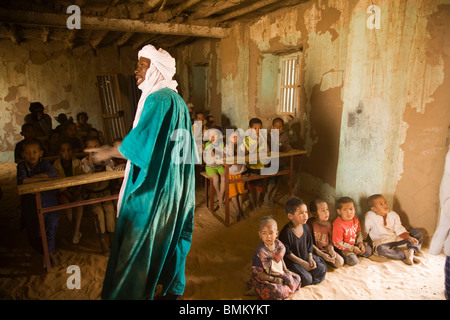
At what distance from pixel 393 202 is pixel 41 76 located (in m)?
9.91

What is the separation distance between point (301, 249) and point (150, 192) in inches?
68.5

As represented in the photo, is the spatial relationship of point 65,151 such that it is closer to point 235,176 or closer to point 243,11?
point 235,176

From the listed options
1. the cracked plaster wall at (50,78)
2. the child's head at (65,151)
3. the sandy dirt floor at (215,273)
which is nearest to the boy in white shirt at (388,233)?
the sandy dirt floor at (215,273)

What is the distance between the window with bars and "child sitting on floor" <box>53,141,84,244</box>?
407 centimetres

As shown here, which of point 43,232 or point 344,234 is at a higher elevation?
point 43,232

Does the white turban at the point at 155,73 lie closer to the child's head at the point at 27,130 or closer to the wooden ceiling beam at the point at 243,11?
the wooden ceiling beam at the point at 243,11

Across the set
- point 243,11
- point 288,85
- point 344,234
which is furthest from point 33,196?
point 288,85

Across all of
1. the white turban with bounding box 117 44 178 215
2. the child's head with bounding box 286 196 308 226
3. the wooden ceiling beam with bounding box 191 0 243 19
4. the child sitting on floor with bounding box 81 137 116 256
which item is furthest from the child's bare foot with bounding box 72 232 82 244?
the wooden ceiling beam with bounding box 191 0 243 19

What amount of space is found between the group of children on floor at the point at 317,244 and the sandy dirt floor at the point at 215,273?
124 mm

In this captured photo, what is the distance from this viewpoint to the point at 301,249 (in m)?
2.96

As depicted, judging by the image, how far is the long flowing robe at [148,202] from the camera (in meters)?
2.07

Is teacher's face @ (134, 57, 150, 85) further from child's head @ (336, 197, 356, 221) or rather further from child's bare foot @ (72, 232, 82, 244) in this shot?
child's head @ (336, 197, 356, 221)

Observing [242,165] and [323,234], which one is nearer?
[323,234]

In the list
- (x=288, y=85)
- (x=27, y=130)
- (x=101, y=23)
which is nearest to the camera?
(x=27, y=130)
